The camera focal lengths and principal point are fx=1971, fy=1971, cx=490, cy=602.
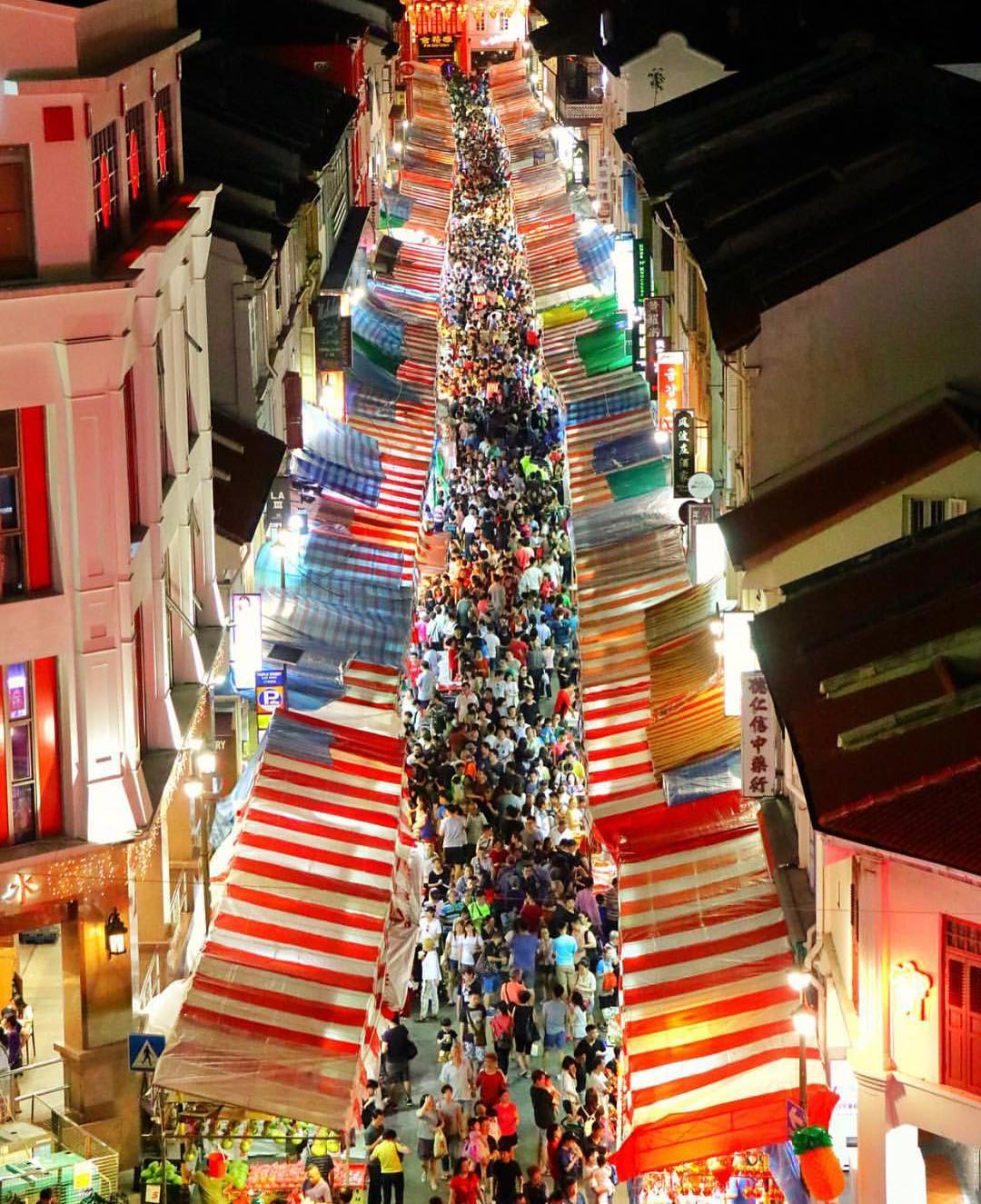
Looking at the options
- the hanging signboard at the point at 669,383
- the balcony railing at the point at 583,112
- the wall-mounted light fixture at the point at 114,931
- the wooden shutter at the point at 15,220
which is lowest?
the wall-mounted light fixture at the point at 114,931

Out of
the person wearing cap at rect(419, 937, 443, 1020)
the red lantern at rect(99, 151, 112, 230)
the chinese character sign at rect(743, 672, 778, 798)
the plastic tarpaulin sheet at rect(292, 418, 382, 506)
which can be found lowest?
the person wearing cap at rect(419, 937, 443, 1020)

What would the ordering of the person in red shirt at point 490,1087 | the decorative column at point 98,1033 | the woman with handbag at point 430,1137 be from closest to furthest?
the decorative column at point 98,1033, the woman with handbag at point 430,1137, the person in red shirt at point 490,1087

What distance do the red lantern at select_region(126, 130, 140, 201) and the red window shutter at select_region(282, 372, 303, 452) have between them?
43.1 feet

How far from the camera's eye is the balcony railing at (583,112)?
2584 inches

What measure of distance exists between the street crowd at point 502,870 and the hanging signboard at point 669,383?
19.4 feet

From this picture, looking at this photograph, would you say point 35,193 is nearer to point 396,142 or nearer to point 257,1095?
point 257,1095

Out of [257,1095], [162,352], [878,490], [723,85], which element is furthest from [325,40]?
[257,1095]

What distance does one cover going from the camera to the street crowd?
973 inches

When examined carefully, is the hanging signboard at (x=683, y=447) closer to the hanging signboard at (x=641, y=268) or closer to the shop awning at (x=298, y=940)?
the shop awning at (x=298, y=940)

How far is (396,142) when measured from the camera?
84.6 m

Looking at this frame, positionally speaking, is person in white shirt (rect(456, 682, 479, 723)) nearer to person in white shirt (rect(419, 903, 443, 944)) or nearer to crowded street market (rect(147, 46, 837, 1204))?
crowded street market (rect(147, 46, 837, 1204))

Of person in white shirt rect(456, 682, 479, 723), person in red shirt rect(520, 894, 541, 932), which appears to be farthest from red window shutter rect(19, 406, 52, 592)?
person in white shirt rect(456, 682, 479, 723)

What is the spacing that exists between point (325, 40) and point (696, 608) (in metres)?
29.9

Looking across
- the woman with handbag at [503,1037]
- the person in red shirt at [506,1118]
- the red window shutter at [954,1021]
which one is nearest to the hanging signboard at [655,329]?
the woman with handbag at [503,1037]
